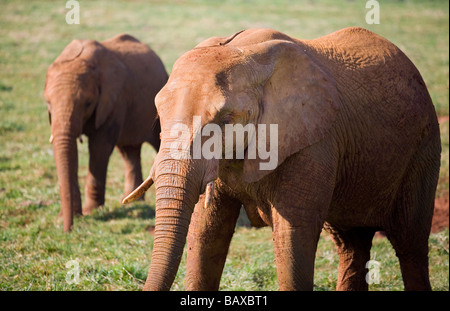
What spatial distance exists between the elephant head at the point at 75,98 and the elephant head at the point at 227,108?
4695 mm

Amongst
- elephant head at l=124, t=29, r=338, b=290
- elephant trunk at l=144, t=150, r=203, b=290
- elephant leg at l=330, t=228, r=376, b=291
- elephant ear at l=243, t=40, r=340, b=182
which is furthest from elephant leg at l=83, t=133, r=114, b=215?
elephant trunk at l=144, t=150, r=203, b=290

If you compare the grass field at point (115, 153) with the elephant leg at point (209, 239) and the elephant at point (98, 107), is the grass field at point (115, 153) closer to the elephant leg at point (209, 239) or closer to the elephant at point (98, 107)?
the elephant at point (98, 107)

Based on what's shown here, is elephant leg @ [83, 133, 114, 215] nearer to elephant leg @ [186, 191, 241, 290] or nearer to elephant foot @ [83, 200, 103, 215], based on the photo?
elephant foot @ [83, 200, 103, 215]

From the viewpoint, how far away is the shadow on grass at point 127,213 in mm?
9898

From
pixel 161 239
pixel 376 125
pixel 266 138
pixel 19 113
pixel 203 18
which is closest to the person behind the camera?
pixel 161 239

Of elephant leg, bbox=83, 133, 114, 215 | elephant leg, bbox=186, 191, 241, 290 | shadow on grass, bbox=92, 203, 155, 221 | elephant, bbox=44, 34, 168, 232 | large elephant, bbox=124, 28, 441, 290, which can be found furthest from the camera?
elephant leg, bbox=83, 133, 114, 215

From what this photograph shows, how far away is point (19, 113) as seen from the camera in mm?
16344

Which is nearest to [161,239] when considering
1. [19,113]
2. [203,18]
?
[19,113]

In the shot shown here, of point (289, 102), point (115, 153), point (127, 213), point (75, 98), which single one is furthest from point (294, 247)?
point (115, 153)

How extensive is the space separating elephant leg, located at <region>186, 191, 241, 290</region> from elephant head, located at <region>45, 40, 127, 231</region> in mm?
3643

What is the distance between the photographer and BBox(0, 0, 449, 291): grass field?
7.39m

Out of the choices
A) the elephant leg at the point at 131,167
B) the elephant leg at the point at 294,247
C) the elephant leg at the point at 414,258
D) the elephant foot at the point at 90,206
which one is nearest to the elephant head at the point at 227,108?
the elephant leg at the point at 294,247
